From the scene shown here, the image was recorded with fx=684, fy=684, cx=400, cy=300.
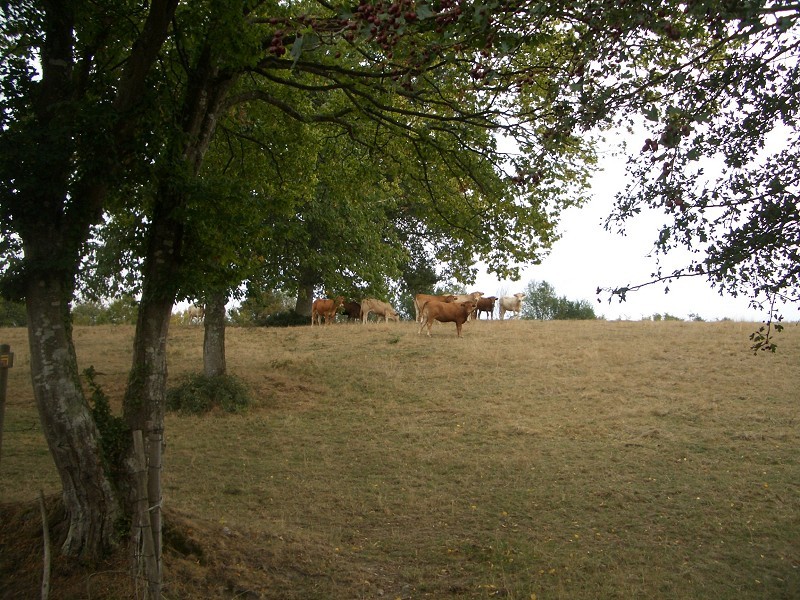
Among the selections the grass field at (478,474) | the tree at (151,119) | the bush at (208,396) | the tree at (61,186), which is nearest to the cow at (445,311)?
the grass field at (478,474)

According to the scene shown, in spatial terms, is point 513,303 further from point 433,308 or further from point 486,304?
point 433,308

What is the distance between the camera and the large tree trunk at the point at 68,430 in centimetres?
606

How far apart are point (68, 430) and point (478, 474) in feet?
21.2

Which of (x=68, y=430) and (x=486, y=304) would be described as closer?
(x=68, y=430)

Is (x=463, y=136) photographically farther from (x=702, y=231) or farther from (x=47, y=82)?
(x=47, y=82)

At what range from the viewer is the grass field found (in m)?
6.87

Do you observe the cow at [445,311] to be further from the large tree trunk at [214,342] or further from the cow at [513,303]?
the cow at [513,303]

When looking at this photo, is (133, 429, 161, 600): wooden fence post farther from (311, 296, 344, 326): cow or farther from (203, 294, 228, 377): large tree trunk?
(311, 296, 344, 326): cow

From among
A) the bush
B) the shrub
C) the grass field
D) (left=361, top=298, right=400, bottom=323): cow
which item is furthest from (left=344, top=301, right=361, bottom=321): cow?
the bush

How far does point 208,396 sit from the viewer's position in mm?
15055

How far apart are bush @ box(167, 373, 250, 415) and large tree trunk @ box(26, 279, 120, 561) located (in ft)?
28.0

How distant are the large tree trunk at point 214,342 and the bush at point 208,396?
409 mm

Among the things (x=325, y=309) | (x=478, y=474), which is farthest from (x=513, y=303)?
(x=478, y=474)

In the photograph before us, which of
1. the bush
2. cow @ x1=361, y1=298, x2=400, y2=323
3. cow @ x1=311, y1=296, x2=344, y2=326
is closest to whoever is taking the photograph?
the bush
